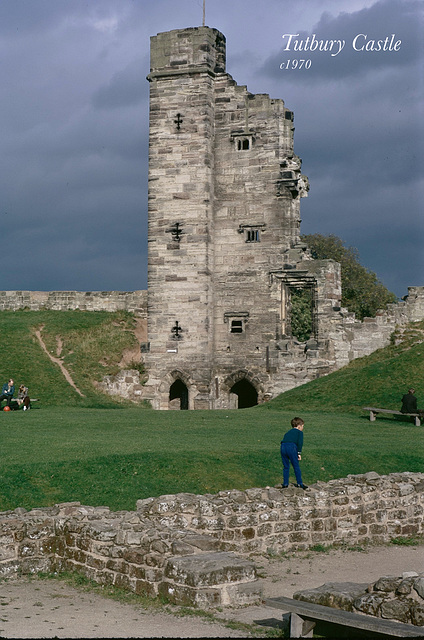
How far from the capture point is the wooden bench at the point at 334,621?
8672 millimetres

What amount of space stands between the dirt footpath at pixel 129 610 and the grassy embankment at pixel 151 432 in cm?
399

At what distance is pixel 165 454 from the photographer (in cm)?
2003

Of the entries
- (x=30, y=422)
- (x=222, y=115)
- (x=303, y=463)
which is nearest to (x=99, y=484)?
(x=303, y=463)

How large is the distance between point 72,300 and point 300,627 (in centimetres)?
4162

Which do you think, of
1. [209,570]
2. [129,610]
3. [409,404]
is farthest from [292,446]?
[409,404]

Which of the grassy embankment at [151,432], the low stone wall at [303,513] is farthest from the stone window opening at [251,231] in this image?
the low stone wall at [303,513]

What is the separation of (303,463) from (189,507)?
7.39 metres

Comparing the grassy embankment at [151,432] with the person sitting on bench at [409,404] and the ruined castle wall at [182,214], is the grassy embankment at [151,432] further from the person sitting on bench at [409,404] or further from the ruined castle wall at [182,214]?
the ruined castle wall at [182,214]

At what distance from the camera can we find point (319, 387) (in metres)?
38.0

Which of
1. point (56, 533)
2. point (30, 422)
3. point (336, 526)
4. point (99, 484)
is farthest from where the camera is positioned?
Result: point (30, 422)

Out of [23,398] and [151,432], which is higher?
[23,398]

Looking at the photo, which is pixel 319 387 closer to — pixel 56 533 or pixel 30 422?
pixel 30 422

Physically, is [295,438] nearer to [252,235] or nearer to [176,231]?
[252,235]

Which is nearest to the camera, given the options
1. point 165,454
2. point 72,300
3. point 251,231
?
point 165,454
